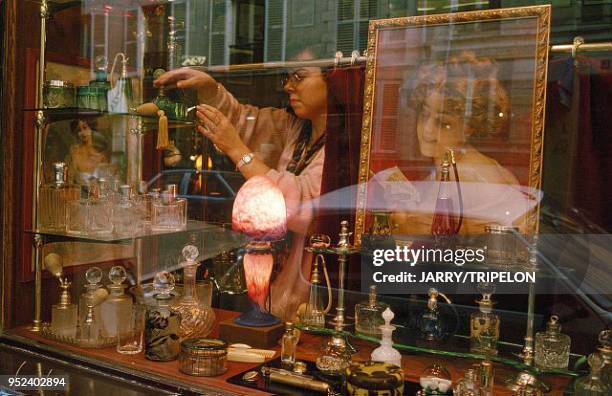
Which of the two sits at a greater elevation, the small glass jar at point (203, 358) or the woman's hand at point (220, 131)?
the woman's hand at point (220, 131)

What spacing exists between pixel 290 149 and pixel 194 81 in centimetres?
53

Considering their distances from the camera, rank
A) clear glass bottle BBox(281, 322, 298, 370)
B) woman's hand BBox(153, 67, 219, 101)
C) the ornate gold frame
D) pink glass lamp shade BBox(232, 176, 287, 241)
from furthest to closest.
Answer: woman's hand BBox(153, 67, 219, 101)
pink glass lamp shade BBox(232, 176, 287, 241)
clear glass bottle BBox(281, 322, 298, 370)
the ornate gold frame

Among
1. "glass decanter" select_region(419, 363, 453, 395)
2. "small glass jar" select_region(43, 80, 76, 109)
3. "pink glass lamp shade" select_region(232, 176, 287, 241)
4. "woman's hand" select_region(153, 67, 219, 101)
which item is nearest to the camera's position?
"glass decanter" select_region(419, 363, 453, 395)

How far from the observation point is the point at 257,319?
2357 millimetres

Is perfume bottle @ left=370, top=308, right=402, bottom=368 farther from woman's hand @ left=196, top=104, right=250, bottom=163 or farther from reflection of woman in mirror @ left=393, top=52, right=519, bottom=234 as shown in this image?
woman's hand @ left=196, top=104, right=250, bottom=163

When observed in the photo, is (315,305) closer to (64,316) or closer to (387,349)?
(387,349)

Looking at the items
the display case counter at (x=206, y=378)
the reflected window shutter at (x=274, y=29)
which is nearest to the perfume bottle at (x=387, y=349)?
the display case counter at (x=206, y=378)

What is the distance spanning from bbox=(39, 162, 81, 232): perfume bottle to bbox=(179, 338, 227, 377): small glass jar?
81 cm

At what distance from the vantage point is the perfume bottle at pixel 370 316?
222 cm

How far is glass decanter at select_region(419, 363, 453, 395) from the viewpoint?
6.37 feet

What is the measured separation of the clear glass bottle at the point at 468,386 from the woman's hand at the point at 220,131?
1252 millimetres

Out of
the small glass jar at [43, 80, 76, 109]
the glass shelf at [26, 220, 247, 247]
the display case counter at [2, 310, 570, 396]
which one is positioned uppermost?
the small glass jar at [43, 80, 76, 109]

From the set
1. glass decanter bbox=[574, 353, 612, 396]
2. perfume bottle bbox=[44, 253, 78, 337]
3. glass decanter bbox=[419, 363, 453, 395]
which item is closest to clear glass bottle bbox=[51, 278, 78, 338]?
perfume bottle bbox=[44, 253, 78, 337]

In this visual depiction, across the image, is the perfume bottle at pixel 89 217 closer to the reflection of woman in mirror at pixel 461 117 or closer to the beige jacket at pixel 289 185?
the beige jacket at pixel 289 185
